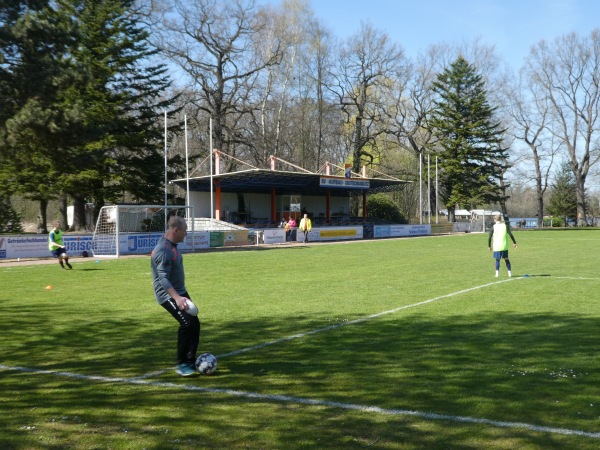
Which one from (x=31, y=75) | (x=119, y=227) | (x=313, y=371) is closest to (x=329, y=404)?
(x=313, y=371)

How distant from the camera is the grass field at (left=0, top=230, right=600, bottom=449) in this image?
4.98 meters

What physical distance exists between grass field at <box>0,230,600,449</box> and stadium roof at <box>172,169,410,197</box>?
111 ft

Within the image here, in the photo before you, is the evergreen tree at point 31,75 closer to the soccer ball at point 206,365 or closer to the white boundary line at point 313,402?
the white boundary line at point 313,402

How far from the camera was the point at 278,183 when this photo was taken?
53.9m

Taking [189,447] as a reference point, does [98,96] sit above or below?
above

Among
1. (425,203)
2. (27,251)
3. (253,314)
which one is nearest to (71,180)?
(27,251)

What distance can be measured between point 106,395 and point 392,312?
6110mm

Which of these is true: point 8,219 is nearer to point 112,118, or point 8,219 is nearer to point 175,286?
point 112,118

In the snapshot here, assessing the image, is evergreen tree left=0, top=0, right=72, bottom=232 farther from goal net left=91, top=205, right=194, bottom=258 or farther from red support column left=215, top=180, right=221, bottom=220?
red support column left=215, top=180, right=221, bottom=220

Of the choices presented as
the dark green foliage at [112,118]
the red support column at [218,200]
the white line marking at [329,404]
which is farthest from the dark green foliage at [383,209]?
the white line marking at [329,404]

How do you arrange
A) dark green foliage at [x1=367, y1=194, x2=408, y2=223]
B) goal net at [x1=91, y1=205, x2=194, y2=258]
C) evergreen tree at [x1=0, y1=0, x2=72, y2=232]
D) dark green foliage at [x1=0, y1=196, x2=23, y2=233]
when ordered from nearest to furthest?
evergreen tree at [x1=0, y1=0, x2=72, y2=232] → goal net at [x1=91, y1=205, x2=194, y2=258] → dark green foliage at [x1=0, y1=196, x2=23, y2=233] → dark green foliage at [x1=367, y1=194, x2=408, y2=223]

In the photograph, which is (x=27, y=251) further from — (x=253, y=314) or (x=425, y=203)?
(x=425, y=203)

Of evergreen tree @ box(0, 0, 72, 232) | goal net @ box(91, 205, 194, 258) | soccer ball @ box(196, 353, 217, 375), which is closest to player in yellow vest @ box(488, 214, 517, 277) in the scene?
soccer ball @ box(196, 353, 217, 375)

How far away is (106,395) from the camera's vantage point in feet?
20.1
